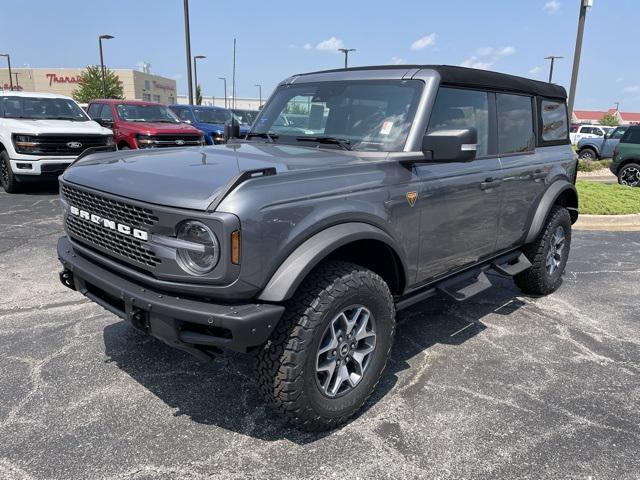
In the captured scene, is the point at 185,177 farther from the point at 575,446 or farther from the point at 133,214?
the point at 575,446

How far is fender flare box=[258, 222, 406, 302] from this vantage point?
7.86 ft

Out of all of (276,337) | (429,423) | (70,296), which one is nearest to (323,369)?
(276,337)

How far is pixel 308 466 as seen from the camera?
8.33ft

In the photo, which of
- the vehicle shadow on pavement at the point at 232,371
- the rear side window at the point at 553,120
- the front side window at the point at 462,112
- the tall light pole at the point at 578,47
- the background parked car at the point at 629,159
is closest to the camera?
the vehicle shadow on pavement at the point at 232,371

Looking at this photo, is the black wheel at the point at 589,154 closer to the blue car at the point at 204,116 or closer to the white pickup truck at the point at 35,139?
the blue car at the point at 204,116

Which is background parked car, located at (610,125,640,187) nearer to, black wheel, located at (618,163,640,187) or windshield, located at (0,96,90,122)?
black wheel, located at (618,163,640,187)

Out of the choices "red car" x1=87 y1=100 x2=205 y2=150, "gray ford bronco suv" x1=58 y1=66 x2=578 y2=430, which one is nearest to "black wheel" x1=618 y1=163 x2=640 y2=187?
"red car" x1=87 y1=100 x2=205 y2=150

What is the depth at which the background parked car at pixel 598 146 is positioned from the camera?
2105cm

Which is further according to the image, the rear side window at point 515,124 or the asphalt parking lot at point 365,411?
the rear side window at point 515,124

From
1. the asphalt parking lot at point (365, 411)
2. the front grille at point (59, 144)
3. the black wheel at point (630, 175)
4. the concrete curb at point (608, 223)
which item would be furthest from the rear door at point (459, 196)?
the black wheel at point (630, 175)

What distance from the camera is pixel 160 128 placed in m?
11.5

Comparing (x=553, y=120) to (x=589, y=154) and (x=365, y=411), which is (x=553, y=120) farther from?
(x=589, y=154)

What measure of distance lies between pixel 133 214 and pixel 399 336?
238 centimetres

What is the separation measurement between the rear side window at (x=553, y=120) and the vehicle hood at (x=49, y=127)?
8399 millimetres
